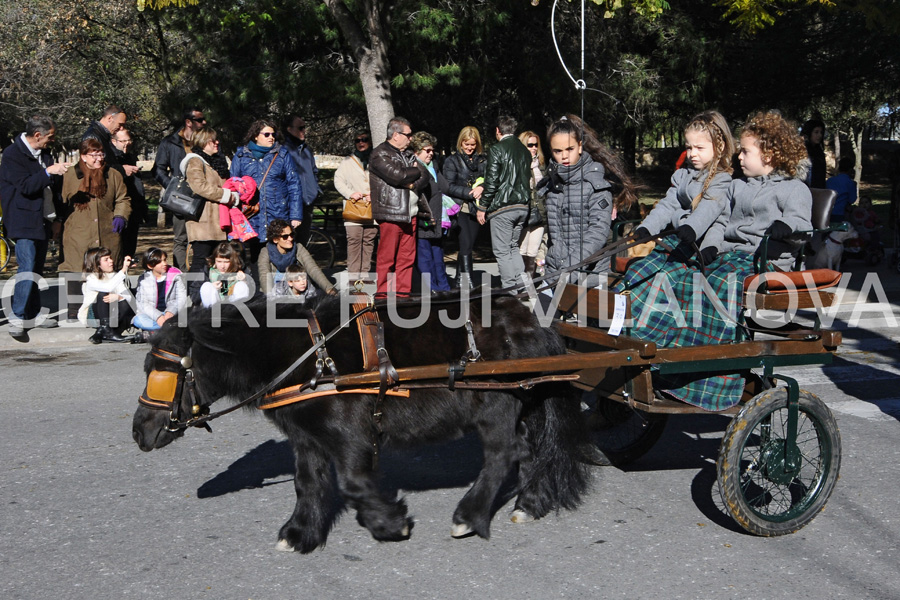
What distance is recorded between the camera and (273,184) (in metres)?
9.69

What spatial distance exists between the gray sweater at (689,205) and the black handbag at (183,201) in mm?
5473

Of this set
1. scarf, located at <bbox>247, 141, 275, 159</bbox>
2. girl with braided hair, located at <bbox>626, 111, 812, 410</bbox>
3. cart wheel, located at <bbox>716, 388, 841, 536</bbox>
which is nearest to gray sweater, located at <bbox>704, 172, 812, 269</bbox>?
girl with braided hair, located at <bbox>626, 111, 812, 410</bbox>

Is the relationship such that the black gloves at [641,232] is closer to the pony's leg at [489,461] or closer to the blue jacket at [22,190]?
the pony's leg at [489,461]

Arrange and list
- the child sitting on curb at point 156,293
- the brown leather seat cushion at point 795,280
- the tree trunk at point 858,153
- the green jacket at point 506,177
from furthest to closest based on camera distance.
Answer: the tree trunk at point 858,153
the green jacket at point 506,177
the child sitting on curb at point 156,293
the brown leather seat cushion at point 795,280

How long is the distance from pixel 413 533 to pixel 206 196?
18.6 feet

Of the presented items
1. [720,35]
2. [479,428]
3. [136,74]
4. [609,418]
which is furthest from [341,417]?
[136,74]

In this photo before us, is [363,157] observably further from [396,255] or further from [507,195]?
[507,195]

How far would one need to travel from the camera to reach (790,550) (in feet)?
14.2

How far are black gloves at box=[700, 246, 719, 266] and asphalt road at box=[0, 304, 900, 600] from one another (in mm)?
1279

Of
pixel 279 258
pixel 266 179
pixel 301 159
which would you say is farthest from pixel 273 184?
pixel 301 159

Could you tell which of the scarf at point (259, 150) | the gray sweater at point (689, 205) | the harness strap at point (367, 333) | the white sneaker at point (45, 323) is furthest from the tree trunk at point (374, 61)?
the harness strap at point (367, 333)

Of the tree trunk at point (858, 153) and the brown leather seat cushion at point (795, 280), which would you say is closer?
the brown leather seat cushion at point (795, 280)

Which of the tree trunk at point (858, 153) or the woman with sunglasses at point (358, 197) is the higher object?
the tree trunk at point (858, 153)

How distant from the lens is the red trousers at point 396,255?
32.4ft
